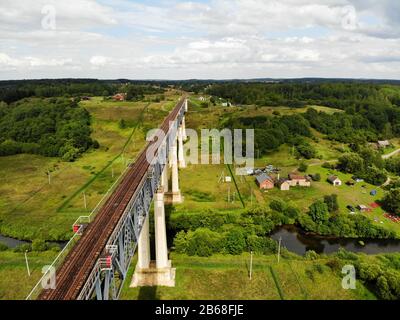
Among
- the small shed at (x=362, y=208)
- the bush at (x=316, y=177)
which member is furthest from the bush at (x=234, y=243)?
the bush at (x=316, y=177)

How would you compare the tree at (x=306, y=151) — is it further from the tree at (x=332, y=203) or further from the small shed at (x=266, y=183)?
the tree at (x=332, y=203)

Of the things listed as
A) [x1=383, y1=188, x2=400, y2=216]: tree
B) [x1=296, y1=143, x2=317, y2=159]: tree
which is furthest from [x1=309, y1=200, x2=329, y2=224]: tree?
[x1=296, y1=143, x2=317, y2=159]: tree

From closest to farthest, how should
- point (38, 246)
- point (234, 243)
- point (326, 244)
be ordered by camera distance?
point (234, 243)
point (38, 246)
point (326, 244)

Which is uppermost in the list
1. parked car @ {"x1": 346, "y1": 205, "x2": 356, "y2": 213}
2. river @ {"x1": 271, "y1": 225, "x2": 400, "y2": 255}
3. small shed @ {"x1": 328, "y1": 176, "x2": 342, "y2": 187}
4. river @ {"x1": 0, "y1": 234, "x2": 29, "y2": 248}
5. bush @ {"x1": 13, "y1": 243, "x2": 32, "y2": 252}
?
small shed @ {"x1": 328, "y1": 176, "x2": 342, "y2": 187}

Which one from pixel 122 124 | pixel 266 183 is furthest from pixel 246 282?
pixel 122 124

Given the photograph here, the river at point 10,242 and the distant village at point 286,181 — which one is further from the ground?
the distant village at point 286,181

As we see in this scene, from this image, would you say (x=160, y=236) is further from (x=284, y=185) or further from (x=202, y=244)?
(x=284, y=185)

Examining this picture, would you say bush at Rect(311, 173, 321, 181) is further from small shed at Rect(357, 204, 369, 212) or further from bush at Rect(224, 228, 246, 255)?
bush at Rect(224, 228, 246, 255)
